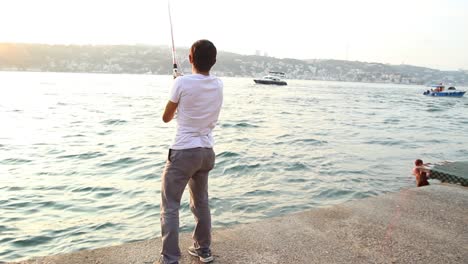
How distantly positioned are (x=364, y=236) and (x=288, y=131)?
52.2 feet

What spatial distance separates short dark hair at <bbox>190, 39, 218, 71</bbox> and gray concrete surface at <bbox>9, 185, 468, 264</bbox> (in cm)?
198

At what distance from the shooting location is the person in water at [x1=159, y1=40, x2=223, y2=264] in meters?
3.50

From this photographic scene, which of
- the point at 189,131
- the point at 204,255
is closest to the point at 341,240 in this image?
the point at 204,255

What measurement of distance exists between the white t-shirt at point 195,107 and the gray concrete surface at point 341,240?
1299mm

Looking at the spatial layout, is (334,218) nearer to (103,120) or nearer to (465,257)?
(465,257)

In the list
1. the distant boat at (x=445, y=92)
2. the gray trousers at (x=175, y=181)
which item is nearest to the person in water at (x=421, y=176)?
the gray trousers at (x=175, y=181)

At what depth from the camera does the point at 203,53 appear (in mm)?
3496

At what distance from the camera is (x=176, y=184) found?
3.58 meters

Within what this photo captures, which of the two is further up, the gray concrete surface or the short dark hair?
the short dark hair

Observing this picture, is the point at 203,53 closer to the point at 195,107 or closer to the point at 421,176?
the point at 195,107

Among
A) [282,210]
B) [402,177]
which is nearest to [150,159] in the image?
[282,210]

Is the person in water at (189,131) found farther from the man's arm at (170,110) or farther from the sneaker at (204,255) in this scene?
the sneaker at (204,255)

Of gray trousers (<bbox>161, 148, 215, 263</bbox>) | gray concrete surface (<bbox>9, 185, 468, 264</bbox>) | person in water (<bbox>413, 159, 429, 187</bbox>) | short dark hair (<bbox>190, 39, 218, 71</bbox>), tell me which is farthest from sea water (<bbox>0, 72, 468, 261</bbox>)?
short dark hair (<bbox>190, 39, 218, 71</bbox>)

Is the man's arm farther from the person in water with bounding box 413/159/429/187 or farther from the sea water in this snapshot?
the person in water with bounding box 413/159/429/187
